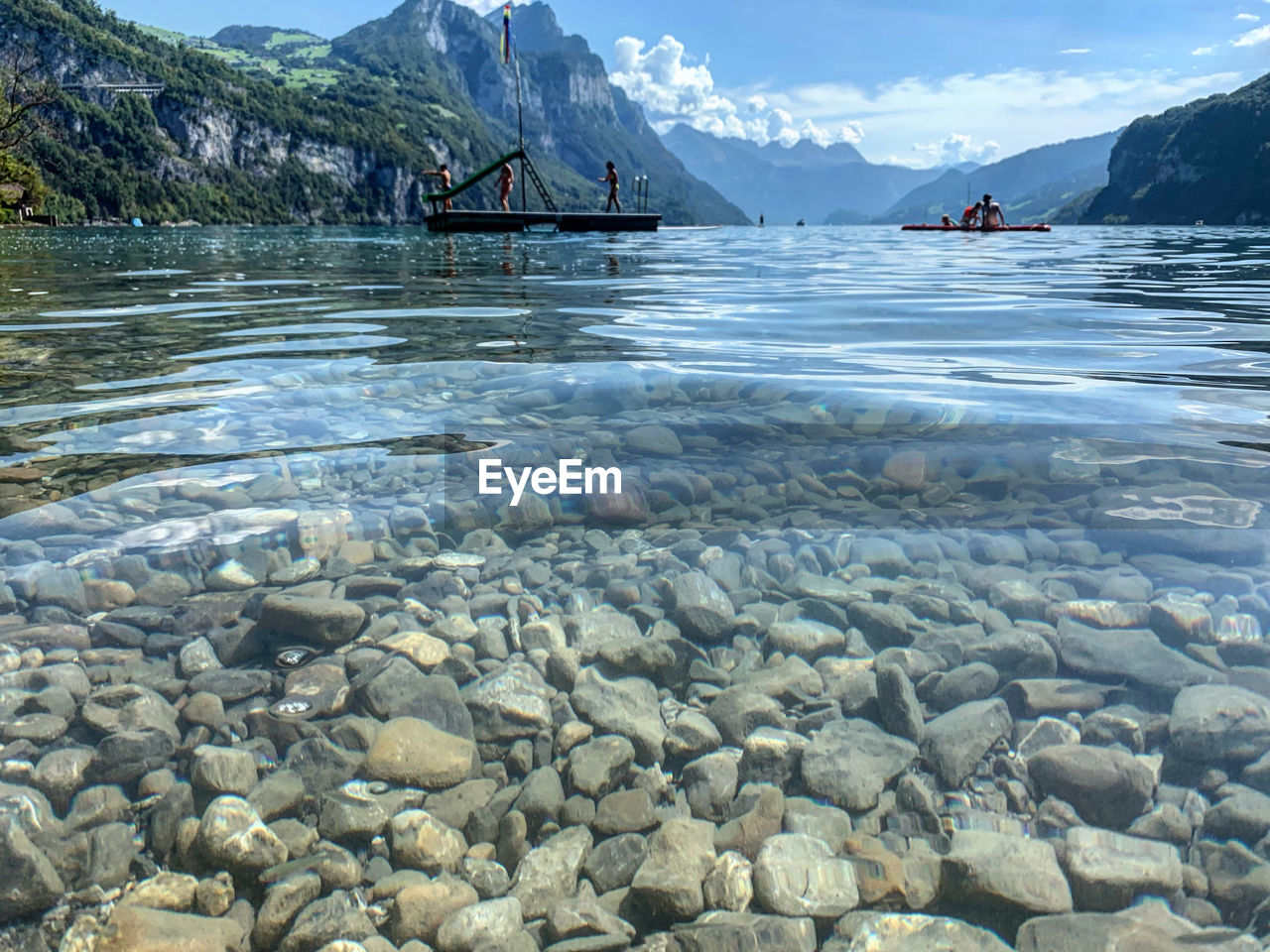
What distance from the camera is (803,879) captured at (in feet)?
5.22

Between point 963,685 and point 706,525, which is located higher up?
point 706,525

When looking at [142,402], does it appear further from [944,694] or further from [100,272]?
[100,272]

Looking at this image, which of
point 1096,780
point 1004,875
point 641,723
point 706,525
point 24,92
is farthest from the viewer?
point 24,92

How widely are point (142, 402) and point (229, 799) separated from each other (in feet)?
12.5

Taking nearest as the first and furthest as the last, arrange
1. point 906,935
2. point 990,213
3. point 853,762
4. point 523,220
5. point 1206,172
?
point 906,935 < point 853,762 < point 523,220 < point 990,213 < point 1206,172

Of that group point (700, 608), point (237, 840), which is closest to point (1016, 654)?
point (700, 608)

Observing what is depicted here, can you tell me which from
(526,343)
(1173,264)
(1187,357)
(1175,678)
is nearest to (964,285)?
(1187,357)

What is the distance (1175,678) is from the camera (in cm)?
212

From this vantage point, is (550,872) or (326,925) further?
(550,872)

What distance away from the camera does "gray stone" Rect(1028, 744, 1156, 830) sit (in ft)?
5.63

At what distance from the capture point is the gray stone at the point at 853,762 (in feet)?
5.97

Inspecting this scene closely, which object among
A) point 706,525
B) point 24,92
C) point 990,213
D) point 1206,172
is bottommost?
point 706,525

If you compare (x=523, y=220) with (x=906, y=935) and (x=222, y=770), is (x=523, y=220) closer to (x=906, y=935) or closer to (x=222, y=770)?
(x=222, y=770)

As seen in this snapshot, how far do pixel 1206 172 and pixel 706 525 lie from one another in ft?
716
